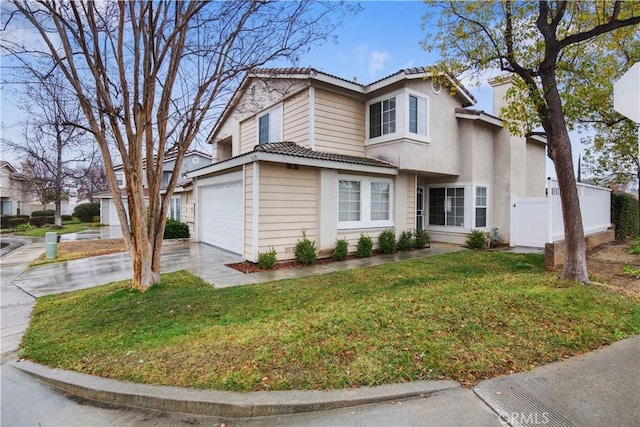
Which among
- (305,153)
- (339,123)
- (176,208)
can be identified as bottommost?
(176,208)

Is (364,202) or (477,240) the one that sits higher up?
(364,202)

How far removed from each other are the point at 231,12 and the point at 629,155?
19228 millimetres

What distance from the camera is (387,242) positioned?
11.3 m

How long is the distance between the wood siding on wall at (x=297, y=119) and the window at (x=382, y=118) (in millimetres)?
2724

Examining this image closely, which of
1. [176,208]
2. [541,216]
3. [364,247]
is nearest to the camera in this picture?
[364,247]

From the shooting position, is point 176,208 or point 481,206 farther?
point 176,208

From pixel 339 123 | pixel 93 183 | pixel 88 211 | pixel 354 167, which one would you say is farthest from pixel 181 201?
pixel 88 211

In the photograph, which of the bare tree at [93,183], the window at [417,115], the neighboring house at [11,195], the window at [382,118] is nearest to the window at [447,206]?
the window at [417,115]

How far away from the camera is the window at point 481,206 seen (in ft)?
43.5

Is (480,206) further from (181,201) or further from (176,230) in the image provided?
(181,201)

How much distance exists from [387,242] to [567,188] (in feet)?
18.5

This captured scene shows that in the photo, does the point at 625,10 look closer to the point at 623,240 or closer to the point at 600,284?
the point at 600,284

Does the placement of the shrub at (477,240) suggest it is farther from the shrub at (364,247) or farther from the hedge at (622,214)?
the hedge at (622,214)

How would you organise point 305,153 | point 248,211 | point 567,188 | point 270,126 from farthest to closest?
point 270,126, point 305,153, point 248,211, point 567,188
